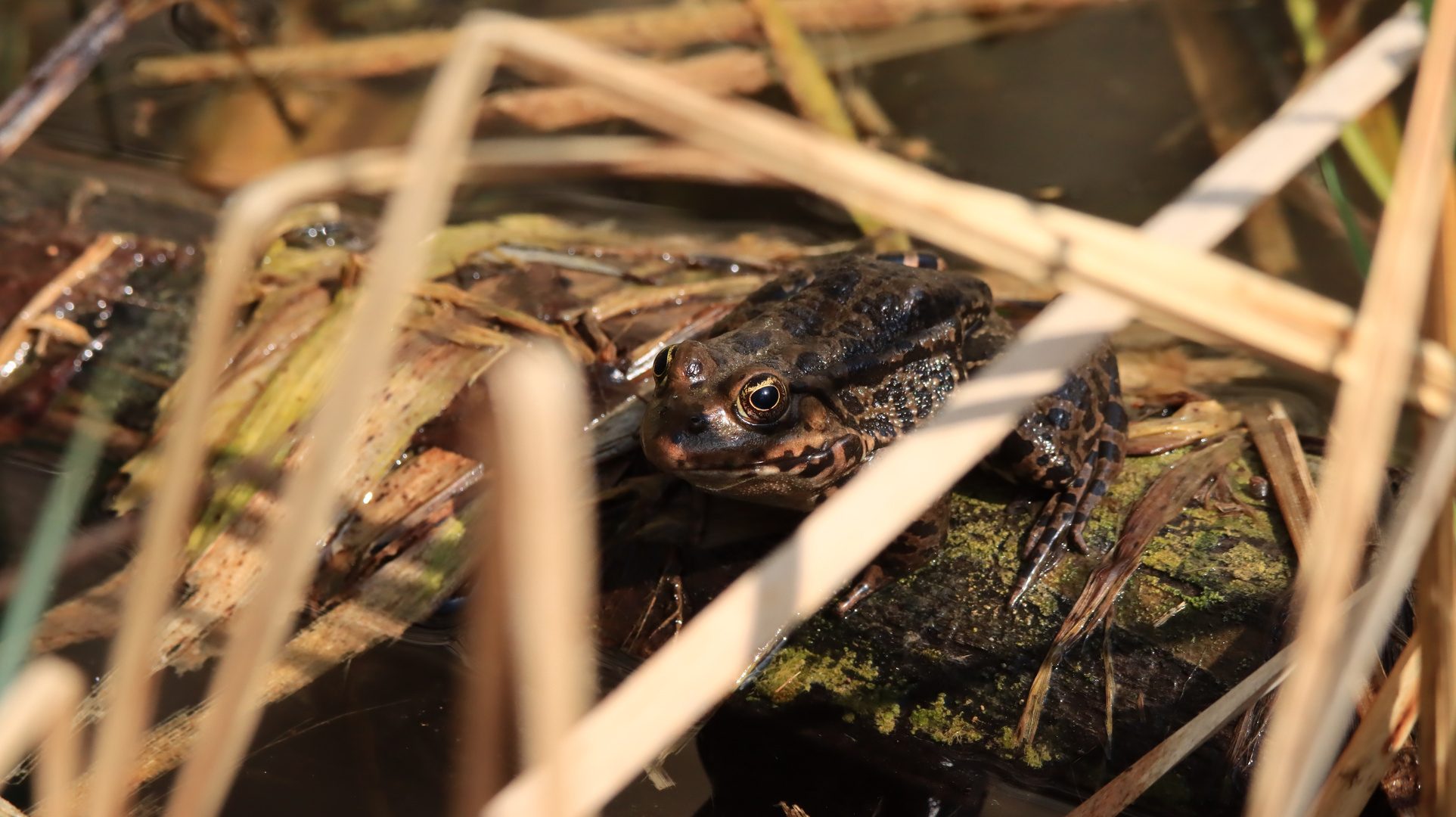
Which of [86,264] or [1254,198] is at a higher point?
[86,264]

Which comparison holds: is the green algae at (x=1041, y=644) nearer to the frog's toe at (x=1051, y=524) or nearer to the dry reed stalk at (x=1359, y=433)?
the frog's toe at (x=1051, y=524)

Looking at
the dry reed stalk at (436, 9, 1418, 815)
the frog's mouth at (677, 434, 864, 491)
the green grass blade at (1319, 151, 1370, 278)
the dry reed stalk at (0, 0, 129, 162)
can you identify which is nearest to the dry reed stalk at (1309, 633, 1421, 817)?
the green grass blade at (1319, 151, 1370, 278)

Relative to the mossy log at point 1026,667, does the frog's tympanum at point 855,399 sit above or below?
above

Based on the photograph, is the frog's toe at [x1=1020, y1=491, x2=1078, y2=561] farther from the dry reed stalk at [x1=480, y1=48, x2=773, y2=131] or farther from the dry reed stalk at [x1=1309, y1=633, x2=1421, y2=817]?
the dry reed stalk at [x1=480, y1=48, x2=773, y2=131]

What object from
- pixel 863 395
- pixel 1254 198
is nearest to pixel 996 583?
pixel 863 395

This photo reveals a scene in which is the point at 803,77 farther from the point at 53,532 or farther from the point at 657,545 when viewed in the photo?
the point at 53,532

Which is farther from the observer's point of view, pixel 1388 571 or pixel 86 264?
pixel 86 264

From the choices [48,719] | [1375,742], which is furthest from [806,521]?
[1375,742]

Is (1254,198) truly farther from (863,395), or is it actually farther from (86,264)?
(86,264)

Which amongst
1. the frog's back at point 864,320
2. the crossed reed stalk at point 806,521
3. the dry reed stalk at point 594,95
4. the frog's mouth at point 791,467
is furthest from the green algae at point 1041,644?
the dry reed stalk at point 594,95

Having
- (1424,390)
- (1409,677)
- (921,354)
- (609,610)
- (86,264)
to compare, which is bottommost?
(1409,677)
